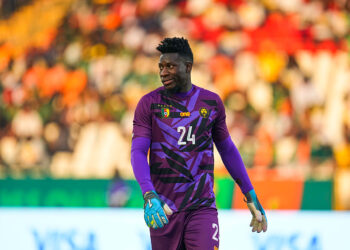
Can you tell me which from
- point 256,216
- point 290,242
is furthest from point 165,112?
point 290,242

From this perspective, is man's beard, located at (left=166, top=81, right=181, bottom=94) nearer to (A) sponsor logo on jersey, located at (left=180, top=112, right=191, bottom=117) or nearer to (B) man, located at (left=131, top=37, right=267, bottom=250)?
(B) man, located at (left=131, top=37, right=267, bottom=250)

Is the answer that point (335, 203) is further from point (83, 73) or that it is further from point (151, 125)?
point (151, 125)

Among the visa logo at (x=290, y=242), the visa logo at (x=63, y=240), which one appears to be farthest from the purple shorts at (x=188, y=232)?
the visa logo at (x=63, y=240)

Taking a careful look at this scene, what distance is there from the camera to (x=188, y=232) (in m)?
2.87

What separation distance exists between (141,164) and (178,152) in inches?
8.2

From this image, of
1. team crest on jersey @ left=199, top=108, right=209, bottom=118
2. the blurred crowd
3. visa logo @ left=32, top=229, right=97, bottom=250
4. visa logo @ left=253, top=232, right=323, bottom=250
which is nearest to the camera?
team crest on jersey @ left=199, top=108, right=209, bottom=118

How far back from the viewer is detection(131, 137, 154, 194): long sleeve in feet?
9.00

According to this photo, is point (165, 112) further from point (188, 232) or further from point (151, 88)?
point (151, 88)

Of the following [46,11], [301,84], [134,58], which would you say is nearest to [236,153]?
[301,84]

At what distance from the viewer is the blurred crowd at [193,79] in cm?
841

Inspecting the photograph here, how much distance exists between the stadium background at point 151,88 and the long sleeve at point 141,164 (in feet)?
16.9

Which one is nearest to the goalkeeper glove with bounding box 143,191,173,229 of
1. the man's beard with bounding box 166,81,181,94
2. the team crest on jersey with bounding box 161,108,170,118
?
the team crest on jersey with bounding box 161,108,170,118

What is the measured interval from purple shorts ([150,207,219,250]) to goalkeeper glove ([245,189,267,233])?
243 millimetres

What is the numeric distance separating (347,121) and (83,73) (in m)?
3.90
